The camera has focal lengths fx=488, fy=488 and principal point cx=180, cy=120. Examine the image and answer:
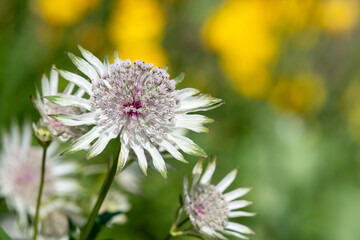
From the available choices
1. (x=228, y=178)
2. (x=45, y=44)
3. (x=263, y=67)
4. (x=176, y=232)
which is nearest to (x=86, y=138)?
(x=176, y=232)

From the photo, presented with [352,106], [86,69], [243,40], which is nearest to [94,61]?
[86,69]

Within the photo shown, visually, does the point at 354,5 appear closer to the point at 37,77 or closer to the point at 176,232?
the point at 37,77

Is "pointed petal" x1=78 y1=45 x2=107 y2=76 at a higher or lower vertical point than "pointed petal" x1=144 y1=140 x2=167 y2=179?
higher

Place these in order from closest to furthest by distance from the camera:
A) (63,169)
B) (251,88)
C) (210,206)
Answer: (210,206)
(63,169)
(251,88)

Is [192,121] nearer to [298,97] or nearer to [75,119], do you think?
[75,119]

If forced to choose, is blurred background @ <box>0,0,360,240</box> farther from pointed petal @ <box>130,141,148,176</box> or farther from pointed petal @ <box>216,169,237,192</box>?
pointed petal @ <box>130,141,148,176</box>

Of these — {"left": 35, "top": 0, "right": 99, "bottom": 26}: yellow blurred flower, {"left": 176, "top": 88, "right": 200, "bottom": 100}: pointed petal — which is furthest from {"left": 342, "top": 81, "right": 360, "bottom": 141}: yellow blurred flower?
{"left": 176, "top": 88, "right": 200, "bottom": 100}: pointed petal
